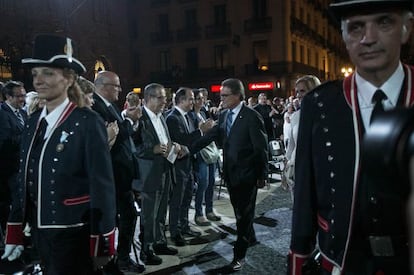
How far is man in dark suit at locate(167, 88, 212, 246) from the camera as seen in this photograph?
6.62m

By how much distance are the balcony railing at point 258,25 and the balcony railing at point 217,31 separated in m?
1.58

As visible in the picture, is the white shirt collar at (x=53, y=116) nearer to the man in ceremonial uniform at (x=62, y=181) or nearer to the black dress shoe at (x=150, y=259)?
the man in ceremonial uniform at (x=62, y=181)

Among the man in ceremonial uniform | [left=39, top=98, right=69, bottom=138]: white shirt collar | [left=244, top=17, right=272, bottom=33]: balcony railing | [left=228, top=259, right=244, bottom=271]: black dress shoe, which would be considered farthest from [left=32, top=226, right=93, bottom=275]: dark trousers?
[left=244, top=17, right=272, bottom=33]: balcony railing

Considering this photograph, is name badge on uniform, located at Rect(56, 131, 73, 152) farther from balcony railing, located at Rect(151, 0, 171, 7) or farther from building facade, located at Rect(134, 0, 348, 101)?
balcony railing, located at Rect(151, 0, 171, 7)

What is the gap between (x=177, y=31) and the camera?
129 ft

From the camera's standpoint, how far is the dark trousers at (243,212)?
5.45 meters

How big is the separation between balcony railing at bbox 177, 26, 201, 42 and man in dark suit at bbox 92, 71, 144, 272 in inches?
1335

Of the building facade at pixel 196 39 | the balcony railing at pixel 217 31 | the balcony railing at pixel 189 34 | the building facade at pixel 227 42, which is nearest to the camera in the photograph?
the building facade at pixel 196 39

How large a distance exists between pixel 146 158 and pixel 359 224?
4.47 meters

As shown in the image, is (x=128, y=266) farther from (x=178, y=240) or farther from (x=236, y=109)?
(x=236, y=109)

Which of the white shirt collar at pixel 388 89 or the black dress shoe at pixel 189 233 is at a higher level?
the white shirt collar at pixel 388 89

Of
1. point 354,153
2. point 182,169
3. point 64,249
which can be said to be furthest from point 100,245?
point 182,169

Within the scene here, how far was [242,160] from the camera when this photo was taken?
5582 millimetres

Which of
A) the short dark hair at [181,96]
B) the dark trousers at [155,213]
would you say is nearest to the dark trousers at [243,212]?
the dark trousers at [155,213]
